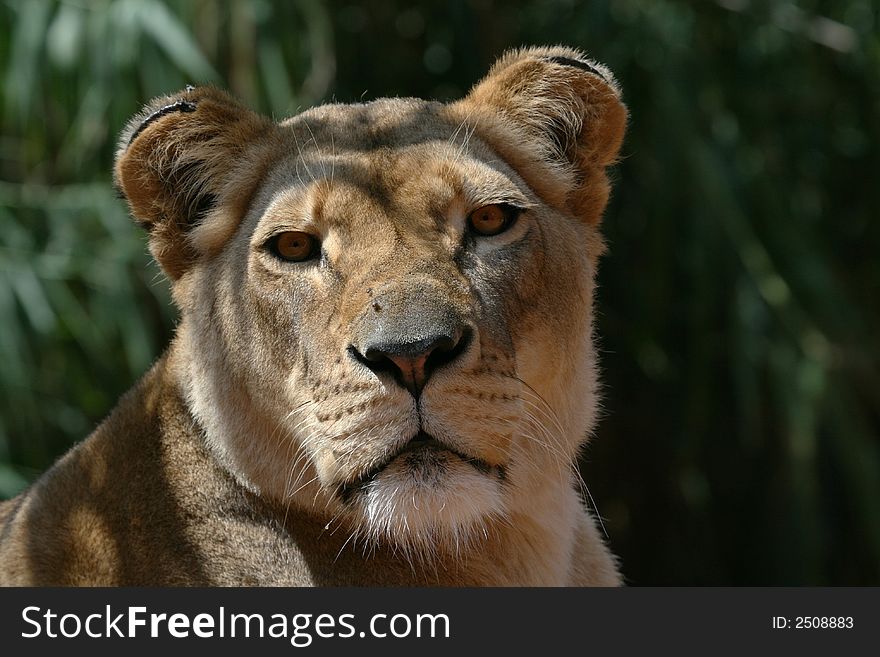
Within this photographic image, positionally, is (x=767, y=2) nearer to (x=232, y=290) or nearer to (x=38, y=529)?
(x=232, y=290)

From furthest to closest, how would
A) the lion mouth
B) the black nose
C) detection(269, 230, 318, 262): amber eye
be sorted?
detection(269, 230, 318, 262): amber eye → the lion mouth → the black nose

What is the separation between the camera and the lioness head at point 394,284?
2936mm

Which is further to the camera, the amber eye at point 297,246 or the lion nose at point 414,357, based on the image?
the amber eye at point 297,246

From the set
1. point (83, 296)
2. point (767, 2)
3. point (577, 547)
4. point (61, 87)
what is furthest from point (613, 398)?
point (577, 547)

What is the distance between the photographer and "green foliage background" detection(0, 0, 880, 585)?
23.3 ft

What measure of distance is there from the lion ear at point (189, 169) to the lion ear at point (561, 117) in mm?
714

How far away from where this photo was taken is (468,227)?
328cm

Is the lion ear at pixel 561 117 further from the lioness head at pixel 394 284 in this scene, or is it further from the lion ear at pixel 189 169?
the lion ear at pixel 189 169

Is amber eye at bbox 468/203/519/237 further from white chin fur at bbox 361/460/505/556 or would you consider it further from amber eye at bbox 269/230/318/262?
white chin fur at bbox 361/460/505/556

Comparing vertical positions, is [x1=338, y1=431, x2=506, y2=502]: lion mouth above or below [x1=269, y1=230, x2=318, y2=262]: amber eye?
below

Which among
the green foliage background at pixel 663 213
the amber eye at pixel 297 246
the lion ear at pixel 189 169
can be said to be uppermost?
the lion ear at pixel 189 169

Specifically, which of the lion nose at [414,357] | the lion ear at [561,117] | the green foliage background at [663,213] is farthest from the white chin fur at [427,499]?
the green foliage background at [663,213]

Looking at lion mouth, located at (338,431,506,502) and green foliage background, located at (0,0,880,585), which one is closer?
lion mouth, located at (338,431,506,502)

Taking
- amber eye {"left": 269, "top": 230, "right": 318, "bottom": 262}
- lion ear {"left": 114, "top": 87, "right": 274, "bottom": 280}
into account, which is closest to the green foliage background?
lion ear {"left": 114, "top": 87, "right": 274, "bottom": 280}
